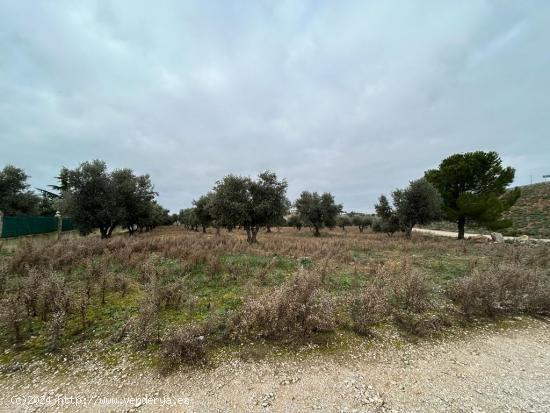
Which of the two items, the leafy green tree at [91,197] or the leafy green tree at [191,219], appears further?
the leafy green tree at [191,219]

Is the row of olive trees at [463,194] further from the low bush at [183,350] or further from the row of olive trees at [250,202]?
the low bush at [183,350]

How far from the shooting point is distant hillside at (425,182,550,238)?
33.8 meters

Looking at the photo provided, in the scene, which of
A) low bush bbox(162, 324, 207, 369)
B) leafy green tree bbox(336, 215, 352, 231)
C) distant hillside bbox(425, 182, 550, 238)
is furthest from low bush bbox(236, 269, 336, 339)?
leafy green tree bbox(336, 215, 352, 231)

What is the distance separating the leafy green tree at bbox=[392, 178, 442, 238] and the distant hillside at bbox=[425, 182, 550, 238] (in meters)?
6.16

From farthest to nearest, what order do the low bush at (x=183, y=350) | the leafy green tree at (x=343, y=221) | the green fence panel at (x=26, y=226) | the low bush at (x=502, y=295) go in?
the leafy green tree at (x=343, y=221)
the green fence panel at (x=26, y=226)
the low bush at (x=502, y=295)
the low bush at (x=183, y=350)

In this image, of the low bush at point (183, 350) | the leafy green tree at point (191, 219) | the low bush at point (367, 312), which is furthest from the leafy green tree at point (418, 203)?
the leafy green tree at point (191, 219)

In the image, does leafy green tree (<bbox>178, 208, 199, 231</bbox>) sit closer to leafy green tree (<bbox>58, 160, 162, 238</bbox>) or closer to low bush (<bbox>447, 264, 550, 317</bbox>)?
leafy green tree (<bbox>58, 160, 162, 238</bbox>)

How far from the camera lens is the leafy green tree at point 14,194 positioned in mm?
29141

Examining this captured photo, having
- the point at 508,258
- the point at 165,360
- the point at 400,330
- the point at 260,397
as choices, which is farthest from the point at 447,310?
the point at 508,258

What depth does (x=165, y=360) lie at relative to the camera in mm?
3920

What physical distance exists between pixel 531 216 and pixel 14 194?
261 feet

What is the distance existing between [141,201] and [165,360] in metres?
30.3

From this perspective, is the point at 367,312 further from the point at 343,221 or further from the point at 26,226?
the point at 343,221

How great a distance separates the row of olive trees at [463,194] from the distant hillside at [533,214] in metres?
11.5
